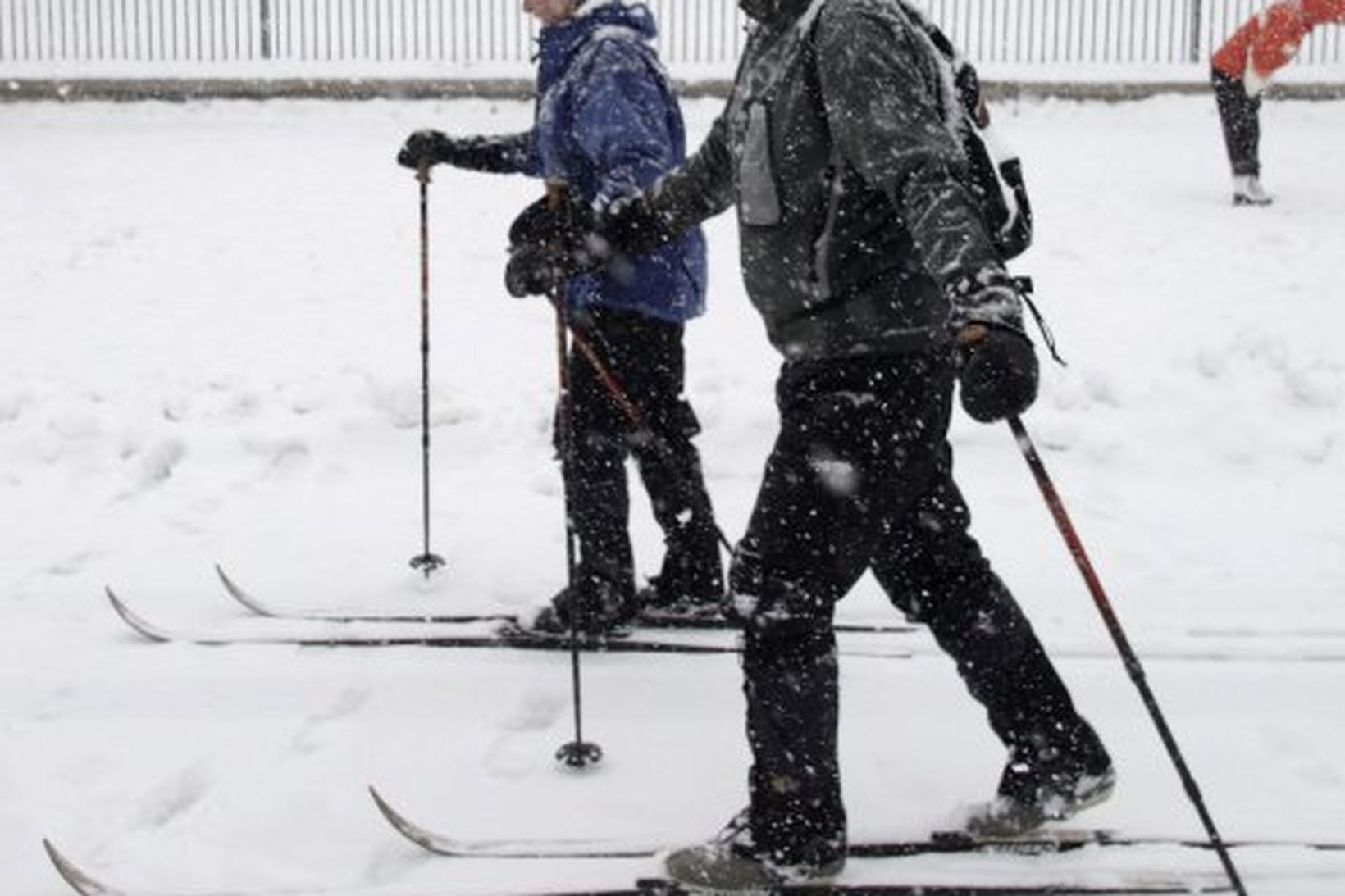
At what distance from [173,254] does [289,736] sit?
250 inches

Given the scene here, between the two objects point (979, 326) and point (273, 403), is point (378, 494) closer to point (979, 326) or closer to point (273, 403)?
point (273, 403)

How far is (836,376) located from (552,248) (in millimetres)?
1190

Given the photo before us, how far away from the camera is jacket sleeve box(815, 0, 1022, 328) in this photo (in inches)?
107

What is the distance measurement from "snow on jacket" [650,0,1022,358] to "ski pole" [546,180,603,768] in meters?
1.00

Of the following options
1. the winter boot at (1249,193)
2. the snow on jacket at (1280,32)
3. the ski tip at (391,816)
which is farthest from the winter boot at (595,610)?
the snow on jacket at (1280,32)

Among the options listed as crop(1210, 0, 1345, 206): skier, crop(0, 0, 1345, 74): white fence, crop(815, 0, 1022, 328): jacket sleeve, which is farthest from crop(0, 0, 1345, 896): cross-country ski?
crop(0, 0, 1345, 74): white fence

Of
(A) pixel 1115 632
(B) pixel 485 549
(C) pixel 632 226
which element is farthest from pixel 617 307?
(A) pixel 1115 632

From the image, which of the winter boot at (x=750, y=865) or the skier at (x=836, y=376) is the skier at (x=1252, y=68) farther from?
the winter boot at (x=750, y=865)

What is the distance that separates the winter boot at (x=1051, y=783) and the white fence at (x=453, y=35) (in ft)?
49.8

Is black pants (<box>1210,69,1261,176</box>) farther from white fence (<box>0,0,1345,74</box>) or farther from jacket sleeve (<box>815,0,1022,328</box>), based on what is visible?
jacket sleeve (<box>815,0,1022,328</box>)

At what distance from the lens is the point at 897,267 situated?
307 cm

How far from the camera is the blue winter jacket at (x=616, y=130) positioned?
418cm

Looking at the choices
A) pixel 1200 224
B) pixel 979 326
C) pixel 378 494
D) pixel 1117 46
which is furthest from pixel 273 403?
pixel 1117 46

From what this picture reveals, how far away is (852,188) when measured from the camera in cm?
297
